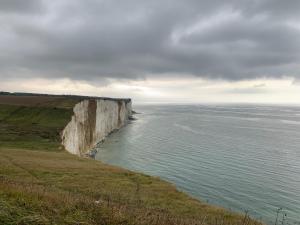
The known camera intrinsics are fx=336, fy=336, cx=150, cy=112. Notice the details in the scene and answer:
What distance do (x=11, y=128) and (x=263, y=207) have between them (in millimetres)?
50988

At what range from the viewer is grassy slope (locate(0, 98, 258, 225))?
8648 mm

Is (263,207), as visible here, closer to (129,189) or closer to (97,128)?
(129,189)

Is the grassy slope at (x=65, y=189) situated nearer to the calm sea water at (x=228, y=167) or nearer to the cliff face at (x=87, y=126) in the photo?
the cliff face at (x=87, y=126)

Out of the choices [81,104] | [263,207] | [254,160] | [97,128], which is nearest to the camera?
[263,207]

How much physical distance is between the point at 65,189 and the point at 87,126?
67038mm

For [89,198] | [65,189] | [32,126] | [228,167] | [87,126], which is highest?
[89,198]

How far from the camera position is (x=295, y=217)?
37219mm

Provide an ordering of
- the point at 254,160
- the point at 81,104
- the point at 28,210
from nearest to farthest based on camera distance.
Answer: the point at 28,210
the point at 254,160
the point at 81,104

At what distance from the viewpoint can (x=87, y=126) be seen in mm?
91062

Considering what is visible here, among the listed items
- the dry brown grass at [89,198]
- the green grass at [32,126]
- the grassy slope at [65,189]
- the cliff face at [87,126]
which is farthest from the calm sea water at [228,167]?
the green grass at [32,126]

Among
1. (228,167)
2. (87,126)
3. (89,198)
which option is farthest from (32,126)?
(89,198)

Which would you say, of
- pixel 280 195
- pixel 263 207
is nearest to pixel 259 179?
pixel 280 195

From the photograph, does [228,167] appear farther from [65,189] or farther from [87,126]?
[87,126]

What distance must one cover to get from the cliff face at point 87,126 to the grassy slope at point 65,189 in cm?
237
